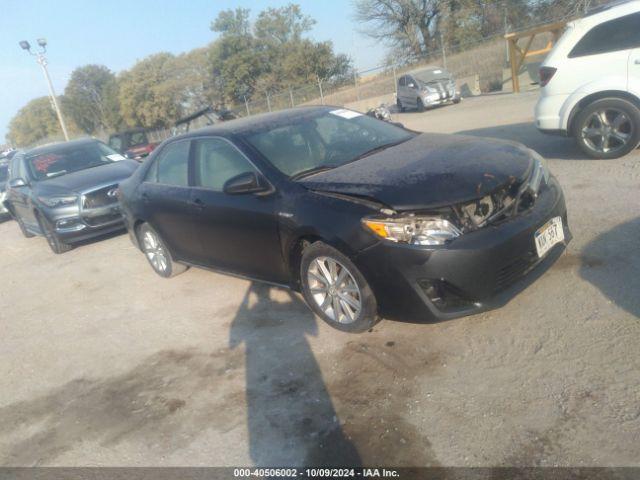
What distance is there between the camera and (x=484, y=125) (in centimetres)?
1149

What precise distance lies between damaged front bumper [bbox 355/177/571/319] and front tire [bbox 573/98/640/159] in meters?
3.71

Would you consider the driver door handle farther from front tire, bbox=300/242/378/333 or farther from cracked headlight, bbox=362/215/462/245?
cracked headlight, bbox=362/215/462/245

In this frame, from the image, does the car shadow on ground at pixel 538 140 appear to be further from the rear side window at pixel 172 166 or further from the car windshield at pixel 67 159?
the car windshield at pixel 67 159

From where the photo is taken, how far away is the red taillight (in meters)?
6.47

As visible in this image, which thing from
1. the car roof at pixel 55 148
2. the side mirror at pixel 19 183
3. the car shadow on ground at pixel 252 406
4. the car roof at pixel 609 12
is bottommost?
the car shadow on ground at pixel 252 406

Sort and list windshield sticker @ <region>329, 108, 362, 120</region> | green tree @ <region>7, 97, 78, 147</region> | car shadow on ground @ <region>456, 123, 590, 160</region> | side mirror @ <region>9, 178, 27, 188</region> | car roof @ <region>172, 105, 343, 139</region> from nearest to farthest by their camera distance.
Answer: car roof @ <region>172, 105, 343, 139</region> → windshield sticker @ <region>329, 108, 362, 120</region> → car shadow on ground @ <region>456, 123, 590, 160</region> → side mirror @ <region>9, 178, 27, 188</region> → green tree @ <region>7, 97, 78, 147</region>

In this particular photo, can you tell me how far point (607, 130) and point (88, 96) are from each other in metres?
76.7

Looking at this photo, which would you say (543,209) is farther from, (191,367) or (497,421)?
(191,367)

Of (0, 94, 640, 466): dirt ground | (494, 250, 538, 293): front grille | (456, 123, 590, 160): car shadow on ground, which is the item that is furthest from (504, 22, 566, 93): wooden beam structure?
(494, 250, 538, 293): front grille

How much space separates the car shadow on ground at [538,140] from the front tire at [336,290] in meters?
4.84

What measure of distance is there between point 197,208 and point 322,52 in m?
40.9

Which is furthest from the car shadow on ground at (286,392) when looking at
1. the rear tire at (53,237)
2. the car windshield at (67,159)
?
the car windshield at (67,159)

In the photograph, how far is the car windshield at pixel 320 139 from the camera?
13.5 ft

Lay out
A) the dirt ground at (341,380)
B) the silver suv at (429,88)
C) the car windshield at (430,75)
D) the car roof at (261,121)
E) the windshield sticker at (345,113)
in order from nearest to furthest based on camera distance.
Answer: the dirt ground at (341,380) → the car roof at (261,121) → the windshield sticker at (345,113) → the silver suv at (429,88) → the car windshield at (430,75)
